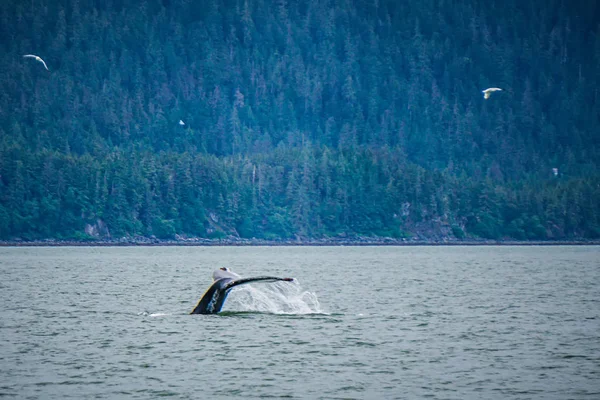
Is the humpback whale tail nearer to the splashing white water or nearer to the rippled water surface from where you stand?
the rippled water surface

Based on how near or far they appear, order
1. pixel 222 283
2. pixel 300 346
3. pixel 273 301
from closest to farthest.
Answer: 1. pixel 300 346
2. pixel 222 283
3. pixel 273 301

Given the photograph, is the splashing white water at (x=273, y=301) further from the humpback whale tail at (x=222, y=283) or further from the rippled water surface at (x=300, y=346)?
the humpback whale tail at (x=222, y=283)

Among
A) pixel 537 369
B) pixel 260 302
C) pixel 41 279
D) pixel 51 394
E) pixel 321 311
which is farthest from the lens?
pixel 41 279

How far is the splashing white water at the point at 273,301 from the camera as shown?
63.7 m

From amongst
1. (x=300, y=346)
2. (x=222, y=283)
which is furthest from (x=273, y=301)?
(x=300, y=346)

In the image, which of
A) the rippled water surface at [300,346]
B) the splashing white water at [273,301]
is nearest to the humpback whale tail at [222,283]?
the rippled water surface at [300,346]

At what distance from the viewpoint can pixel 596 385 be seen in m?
36.2

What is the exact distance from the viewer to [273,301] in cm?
6669

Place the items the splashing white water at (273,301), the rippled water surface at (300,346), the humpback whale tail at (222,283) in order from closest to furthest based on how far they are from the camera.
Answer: the rippled water surface at (300,346) < the humpback whale tail at (222,283) < the splashing white water at (273,301)

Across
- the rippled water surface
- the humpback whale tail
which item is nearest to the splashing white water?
the rippled water surface

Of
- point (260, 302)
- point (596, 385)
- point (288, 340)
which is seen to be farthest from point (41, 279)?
point (596, 385)

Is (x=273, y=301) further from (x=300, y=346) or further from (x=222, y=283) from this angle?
(x=300, y=346)

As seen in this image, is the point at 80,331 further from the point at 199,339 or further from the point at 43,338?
the point at 199,339

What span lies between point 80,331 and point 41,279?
5763 cm
